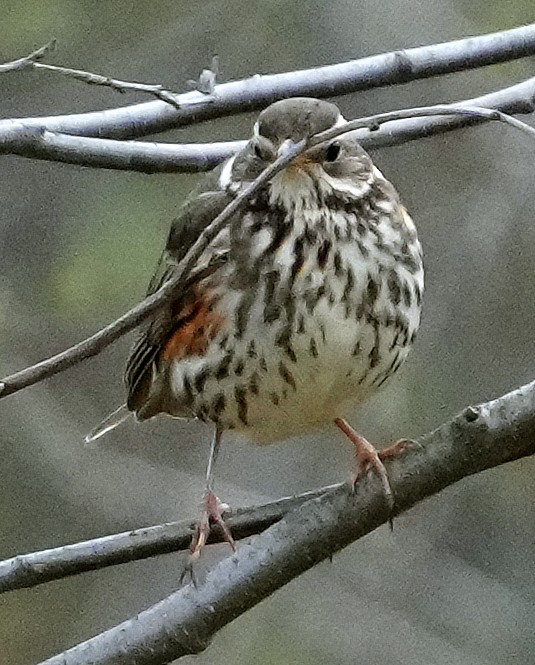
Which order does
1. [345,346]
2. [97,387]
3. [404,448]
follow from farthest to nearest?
[97,387], [345,346], [404,448]

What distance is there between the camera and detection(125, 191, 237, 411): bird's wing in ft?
9.93

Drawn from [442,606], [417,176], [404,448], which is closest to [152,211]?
[417,176]

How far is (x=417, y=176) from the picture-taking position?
5.59 m

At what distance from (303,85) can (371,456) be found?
0.71 metres

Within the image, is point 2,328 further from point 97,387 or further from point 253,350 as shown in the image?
point 253,350

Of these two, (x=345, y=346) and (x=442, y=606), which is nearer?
(x=345, y=346)

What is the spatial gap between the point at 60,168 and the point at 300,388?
3323 mm

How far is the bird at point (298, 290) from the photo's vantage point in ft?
9.36

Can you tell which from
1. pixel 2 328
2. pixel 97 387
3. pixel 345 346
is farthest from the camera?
pixel 97 387

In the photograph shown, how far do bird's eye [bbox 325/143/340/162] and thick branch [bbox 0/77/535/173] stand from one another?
0.28 ft

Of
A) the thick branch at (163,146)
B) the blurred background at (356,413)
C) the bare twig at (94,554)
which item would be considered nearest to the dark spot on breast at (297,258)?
the thick branch at (163,146)

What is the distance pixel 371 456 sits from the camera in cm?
280

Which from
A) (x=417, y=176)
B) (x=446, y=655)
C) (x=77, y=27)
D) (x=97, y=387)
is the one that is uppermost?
(x=77, y=27)

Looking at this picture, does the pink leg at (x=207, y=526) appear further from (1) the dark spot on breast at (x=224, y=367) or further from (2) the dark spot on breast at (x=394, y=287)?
(2) the dark spot on breast at (x=394, y=287)
